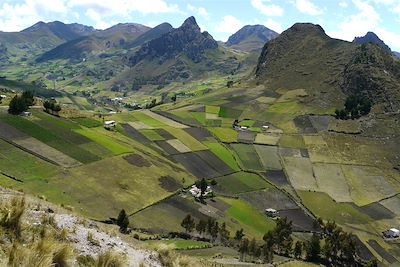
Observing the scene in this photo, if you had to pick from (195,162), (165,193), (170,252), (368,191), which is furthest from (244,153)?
(170,252)

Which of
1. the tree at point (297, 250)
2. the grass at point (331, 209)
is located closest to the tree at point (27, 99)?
the grass at point (331, 209)

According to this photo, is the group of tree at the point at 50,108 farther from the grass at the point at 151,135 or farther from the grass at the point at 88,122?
the grass at the point at 151,135

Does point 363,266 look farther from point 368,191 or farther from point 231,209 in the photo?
point 368,191

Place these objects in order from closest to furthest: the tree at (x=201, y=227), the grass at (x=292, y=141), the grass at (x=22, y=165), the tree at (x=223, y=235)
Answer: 1. the tree at (x=223, y=235)
2. the tree at (x=201, y=227)
3. the grass at (x=22, y=165)
4. the grass at (x=292, y=141)

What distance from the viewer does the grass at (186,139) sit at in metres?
162

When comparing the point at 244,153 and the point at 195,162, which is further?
the point at 244,153

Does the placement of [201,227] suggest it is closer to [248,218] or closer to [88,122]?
[248,218]

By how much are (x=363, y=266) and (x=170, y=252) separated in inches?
3393

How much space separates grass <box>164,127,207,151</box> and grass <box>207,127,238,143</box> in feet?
47.9

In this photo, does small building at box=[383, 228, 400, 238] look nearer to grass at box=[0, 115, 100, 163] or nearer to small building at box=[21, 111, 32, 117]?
grass at box=[0, 115, 100, 163]

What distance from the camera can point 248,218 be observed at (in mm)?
115562

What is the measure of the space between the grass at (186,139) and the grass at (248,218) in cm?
4000

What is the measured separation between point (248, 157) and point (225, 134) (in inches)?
1006

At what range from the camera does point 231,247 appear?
85125 mm
